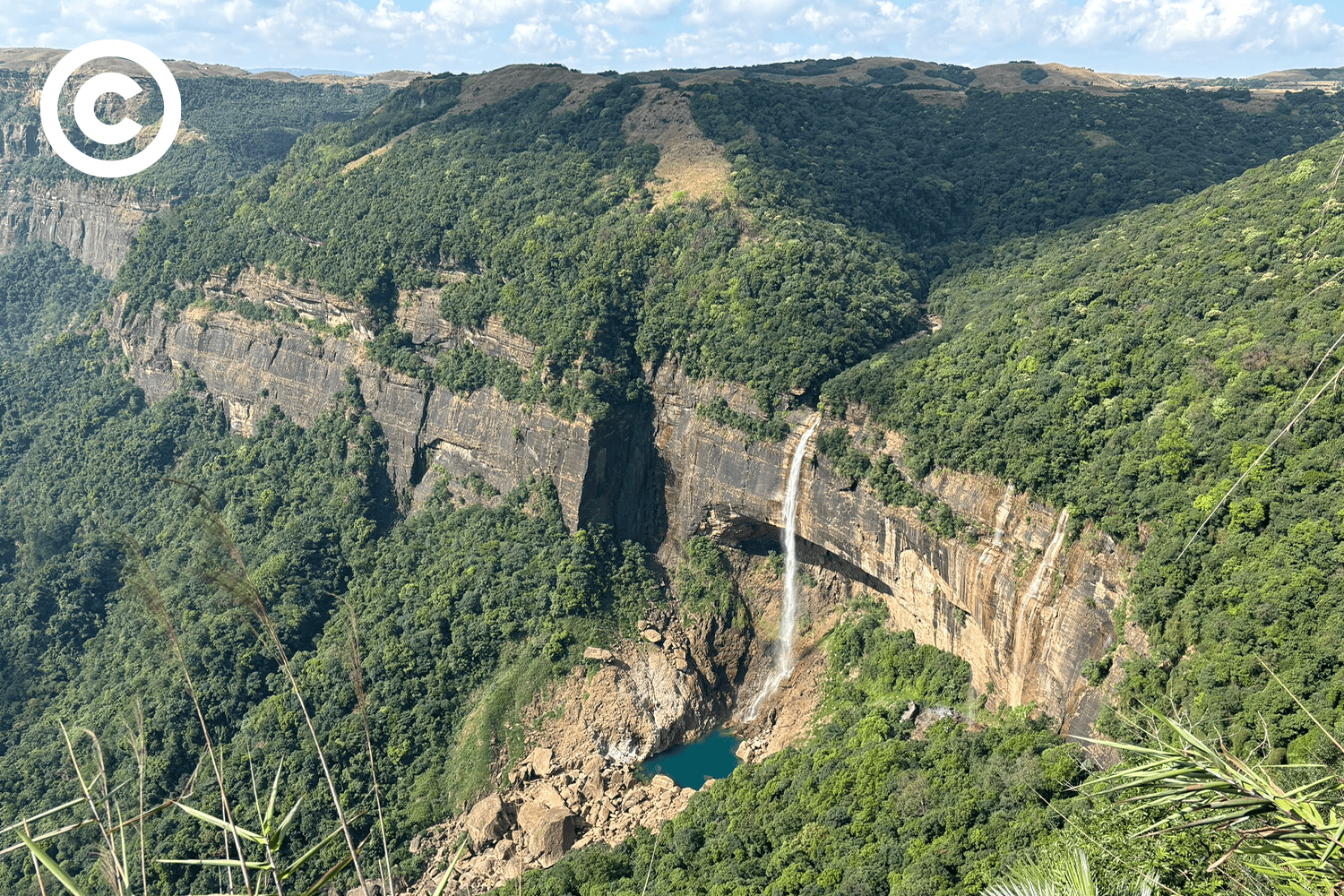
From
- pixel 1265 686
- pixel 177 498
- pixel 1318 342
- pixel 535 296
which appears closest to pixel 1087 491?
pixel 1318 342

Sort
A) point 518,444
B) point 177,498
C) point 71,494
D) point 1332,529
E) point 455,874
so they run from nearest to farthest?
point 1332,529, point 455,874, point 518,444, point 177,498, point 71,494

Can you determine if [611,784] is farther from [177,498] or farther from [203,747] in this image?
[177,498]

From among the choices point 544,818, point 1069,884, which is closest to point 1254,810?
point 1069,884

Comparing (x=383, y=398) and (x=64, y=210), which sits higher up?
(x=64, y=210)

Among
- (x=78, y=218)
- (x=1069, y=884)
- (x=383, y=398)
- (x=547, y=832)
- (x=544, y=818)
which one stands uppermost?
(x=78, y=218)

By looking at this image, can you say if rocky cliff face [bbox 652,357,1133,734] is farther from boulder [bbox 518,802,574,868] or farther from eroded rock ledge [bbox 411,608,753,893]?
boulder [bbox 518,802,574,868]

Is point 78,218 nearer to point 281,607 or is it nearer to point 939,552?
point 281,607

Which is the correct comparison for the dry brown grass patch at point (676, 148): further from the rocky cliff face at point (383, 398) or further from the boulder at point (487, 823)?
the boulder at point (487, 823)
